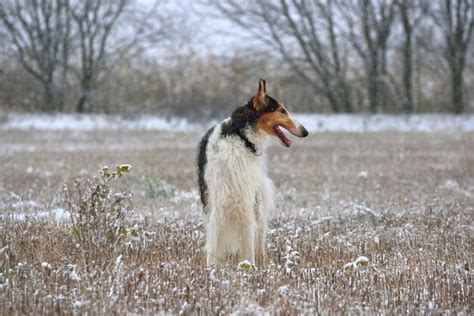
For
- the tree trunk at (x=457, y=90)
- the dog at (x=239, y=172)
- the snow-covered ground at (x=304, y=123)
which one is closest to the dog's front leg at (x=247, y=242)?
the dog at (x=239, y=172)

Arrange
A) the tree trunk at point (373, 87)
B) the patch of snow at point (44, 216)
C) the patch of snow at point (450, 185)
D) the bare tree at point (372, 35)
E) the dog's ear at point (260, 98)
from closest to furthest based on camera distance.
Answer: the dog's ear at point (260, 98) < the patch of snow at point (44, 216) < the patch of snow at point (450, 185) < the bare tree at point (372, 35) < the tree trunk at point (373, 87)

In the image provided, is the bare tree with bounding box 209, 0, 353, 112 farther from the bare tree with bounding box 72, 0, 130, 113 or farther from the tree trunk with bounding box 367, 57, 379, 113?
the bare tree with bounding box 72, 0, 130, 113

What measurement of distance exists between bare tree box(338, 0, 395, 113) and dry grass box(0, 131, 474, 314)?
19047mm

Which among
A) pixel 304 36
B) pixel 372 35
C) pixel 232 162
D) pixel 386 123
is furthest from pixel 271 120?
pixel 304 36

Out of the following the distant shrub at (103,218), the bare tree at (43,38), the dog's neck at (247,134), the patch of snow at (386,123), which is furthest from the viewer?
the bare tree at (43,38)

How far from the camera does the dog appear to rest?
5285mm

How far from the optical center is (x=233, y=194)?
5281 mm

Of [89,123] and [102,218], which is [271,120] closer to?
[102,218]

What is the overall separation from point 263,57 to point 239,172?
27.0 m

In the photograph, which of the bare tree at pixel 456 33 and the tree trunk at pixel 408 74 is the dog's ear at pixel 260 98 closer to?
the tree trunk at pixel 408 74

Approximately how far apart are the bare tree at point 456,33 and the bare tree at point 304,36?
4863 mm

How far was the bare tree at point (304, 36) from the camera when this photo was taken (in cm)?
3158

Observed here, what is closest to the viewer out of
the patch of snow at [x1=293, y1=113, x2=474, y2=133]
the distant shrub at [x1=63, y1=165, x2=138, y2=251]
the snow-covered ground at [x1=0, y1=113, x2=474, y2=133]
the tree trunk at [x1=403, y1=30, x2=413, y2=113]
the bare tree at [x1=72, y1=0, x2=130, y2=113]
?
the distant shrub at [x1=63, y1=165, x2=138, y2=251]

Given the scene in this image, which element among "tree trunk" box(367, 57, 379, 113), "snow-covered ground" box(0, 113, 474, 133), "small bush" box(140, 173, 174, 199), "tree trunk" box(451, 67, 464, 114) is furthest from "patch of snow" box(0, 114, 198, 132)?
"small bush" box(140, 173, 174, 199)
